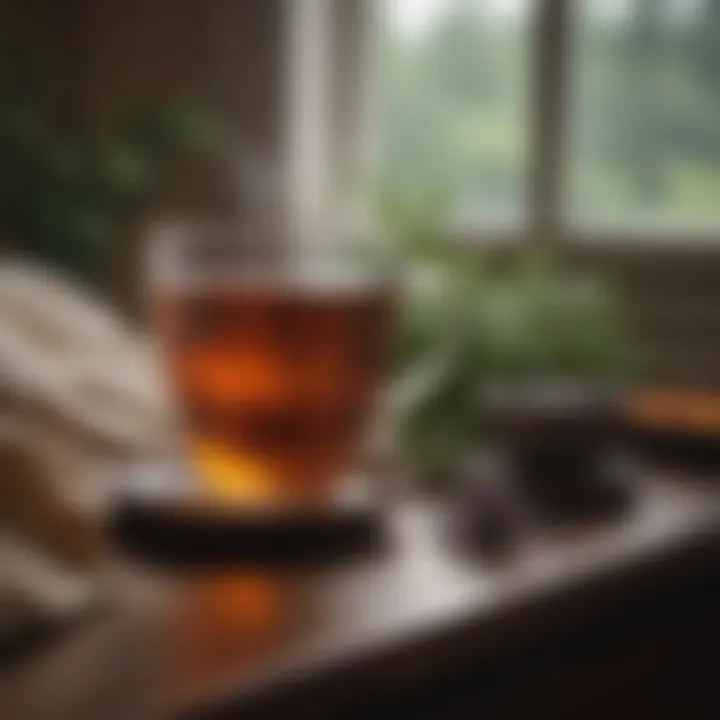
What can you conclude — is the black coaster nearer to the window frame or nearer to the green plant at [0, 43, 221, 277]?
the green plant at [0, 43, 221, 277]

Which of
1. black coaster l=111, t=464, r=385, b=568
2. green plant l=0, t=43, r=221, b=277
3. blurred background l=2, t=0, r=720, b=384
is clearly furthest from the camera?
blurred background l=2, t=0, r=720, b=384

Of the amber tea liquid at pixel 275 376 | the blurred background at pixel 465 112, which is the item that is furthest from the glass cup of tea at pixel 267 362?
the blurred background at pixel 465 112

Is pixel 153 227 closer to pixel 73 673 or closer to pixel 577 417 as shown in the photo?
pixel 577 417

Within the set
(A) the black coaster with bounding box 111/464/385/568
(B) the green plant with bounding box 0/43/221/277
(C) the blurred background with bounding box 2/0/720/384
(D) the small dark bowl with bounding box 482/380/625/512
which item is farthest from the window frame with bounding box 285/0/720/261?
(A) the black coaster with bounding box 111/464/385/568

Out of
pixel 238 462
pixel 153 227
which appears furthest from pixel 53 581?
pixel 153 227

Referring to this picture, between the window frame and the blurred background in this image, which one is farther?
the window frame

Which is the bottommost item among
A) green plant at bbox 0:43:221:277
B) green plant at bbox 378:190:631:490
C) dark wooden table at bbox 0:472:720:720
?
dark wooden table at bbox 0:472:720:720

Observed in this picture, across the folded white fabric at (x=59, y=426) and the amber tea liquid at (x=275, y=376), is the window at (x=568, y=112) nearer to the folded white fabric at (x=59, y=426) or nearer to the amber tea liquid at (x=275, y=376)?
the folded white fabric at (x=59, y=426)
